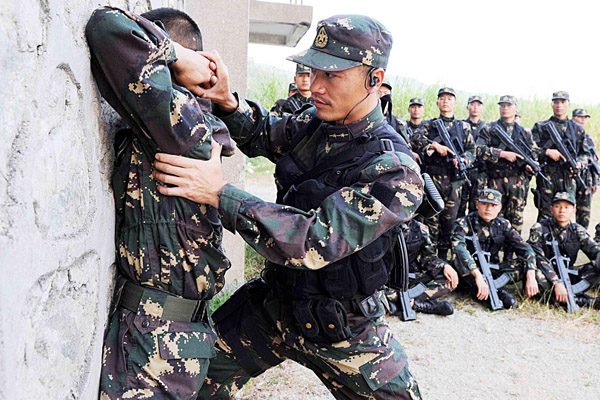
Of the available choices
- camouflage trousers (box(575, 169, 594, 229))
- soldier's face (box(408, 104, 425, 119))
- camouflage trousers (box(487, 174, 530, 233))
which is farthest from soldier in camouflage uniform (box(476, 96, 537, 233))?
soldier's face (box(408, 104, 425, 119))

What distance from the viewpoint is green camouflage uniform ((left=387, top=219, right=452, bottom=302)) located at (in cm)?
601

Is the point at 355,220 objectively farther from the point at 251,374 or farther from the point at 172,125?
the point at 251,374

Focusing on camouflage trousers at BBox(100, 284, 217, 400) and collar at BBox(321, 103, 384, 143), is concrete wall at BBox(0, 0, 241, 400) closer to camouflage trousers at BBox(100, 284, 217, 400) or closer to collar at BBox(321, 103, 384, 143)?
camouflage trousers at BBox(100, 284, 217, 400)

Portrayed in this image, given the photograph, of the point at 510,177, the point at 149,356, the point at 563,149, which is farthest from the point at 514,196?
the point at 149,356

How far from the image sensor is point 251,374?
256 centimetres

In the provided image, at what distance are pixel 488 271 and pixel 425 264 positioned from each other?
0.71 metres

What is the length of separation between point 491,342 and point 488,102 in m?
13.6

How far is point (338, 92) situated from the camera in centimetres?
230

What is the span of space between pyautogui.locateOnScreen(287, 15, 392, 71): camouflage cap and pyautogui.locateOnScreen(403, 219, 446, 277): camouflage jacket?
398 cm

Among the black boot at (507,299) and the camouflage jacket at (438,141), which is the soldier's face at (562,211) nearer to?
the black boot at (507,299)

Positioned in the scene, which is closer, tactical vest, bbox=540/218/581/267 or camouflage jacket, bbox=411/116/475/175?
tactical vest, bbox=540/218/581/267

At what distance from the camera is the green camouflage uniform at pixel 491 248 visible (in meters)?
6.18

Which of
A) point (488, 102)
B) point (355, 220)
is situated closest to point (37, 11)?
point (355, 220)

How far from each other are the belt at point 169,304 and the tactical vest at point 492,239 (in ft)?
16.8
